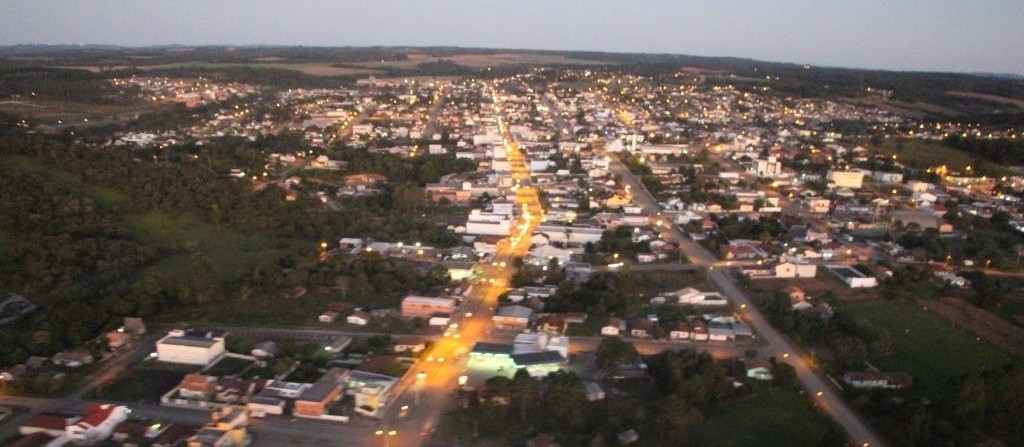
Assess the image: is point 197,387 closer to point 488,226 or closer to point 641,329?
point 641,329

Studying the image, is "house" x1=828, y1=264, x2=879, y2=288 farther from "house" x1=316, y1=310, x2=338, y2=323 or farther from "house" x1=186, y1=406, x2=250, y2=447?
"house" x1=186, y1=406, x2=250, y2=447

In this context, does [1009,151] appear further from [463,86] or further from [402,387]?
[463,86]

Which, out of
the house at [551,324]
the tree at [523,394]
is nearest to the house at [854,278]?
the house at [551,324]

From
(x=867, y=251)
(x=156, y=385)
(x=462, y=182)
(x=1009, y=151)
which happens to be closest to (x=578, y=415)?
(x=156, y=385)

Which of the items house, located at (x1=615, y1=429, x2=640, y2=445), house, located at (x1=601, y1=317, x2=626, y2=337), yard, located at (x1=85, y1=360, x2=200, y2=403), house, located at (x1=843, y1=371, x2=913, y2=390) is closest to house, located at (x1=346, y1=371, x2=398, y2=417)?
yard, located at (x1=85, y1=360, x2=200, y2=403)

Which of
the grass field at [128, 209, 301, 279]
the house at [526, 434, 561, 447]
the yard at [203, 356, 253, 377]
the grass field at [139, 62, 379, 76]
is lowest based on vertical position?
the yard at [203, 356, 253, 377]

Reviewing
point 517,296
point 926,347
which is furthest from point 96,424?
point 926,347

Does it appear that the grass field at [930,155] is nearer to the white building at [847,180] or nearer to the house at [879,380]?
the white building at [847,180]
